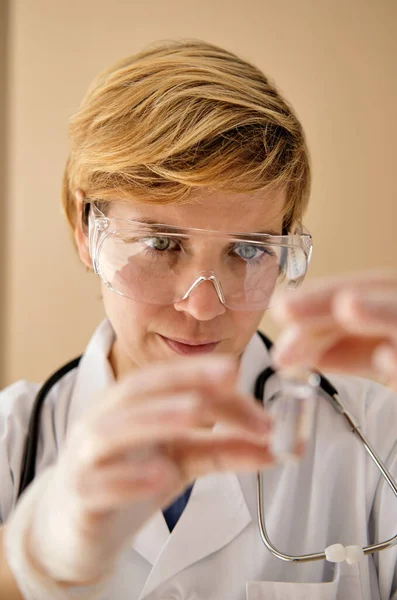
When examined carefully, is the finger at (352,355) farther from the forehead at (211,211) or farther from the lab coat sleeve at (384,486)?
the lab coat sleeve at (384,486)

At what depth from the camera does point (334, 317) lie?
2.27 feet

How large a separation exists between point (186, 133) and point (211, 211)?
136mm

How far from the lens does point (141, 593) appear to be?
1.21m

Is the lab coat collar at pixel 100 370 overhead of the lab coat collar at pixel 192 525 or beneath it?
overhead

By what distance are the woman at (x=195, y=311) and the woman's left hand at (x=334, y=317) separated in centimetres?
26

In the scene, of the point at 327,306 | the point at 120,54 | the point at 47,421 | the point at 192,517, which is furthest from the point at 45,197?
the point at 327,306

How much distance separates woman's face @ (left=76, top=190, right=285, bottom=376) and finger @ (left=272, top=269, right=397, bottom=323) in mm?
465

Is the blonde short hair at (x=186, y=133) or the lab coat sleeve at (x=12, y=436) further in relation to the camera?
the lab coat sleeve at (x=12, y=436)

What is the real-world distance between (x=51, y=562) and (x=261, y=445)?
0.33 m

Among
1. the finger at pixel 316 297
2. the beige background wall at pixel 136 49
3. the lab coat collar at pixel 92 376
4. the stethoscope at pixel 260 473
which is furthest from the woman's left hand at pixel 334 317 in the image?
the beige background wall at pixel 136 49

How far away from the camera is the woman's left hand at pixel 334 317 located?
0.66 m

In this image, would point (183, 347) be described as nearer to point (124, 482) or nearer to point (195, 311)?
point (195, 311)

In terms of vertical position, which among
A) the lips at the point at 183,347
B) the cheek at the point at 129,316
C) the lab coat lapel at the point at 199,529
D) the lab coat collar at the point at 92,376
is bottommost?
the lab coat lapel at the point at 199,529

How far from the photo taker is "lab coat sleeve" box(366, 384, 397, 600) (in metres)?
1.29
